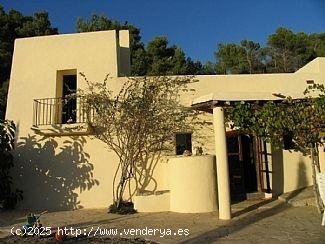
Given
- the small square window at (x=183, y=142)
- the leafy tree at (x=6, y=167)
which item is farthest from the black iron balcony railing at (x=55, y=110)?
the small square window at (x=183, y=142)

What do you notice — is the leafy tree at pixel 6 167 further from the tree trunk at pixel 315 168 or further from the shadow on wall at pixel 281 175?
the tree trunk at pixel 315 168

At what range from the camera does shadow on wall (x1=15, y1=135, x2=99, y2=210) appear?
39.8ft

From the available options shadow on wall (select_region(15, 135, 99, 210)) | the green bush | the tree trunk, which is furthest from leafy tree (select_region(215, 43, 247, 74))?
the tree trunk

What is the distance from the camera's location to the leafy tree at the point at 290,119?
8.53 m

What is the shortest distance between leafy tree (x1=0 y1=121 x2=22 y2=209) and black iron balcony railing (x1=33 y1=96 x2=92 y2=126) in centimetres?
86

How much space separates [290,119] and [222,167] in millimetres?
1890

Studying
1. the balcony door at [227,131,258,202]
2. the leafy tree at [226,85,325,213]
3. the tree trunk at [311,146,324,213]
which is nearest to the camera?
the leafy tree at [226,85,325,213]

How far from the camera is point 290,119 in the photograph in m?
8.62

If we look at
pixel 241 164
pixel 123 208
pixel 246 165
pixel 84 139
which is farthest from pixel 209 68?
pixel 123 208

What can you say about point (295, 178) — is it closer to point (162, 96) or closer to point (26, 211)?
point (162, 96)

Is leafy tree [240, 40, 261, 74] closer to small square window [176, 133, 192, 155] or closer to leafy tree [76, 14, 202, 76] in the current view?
leafy tree [76, 14, 202, 76]

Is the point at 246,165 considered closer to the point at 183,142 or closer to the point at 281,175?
the point at 281,175

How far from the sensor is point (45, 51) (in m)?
13.0

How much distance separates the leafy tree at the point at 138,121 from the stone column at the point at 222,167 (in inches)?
108
